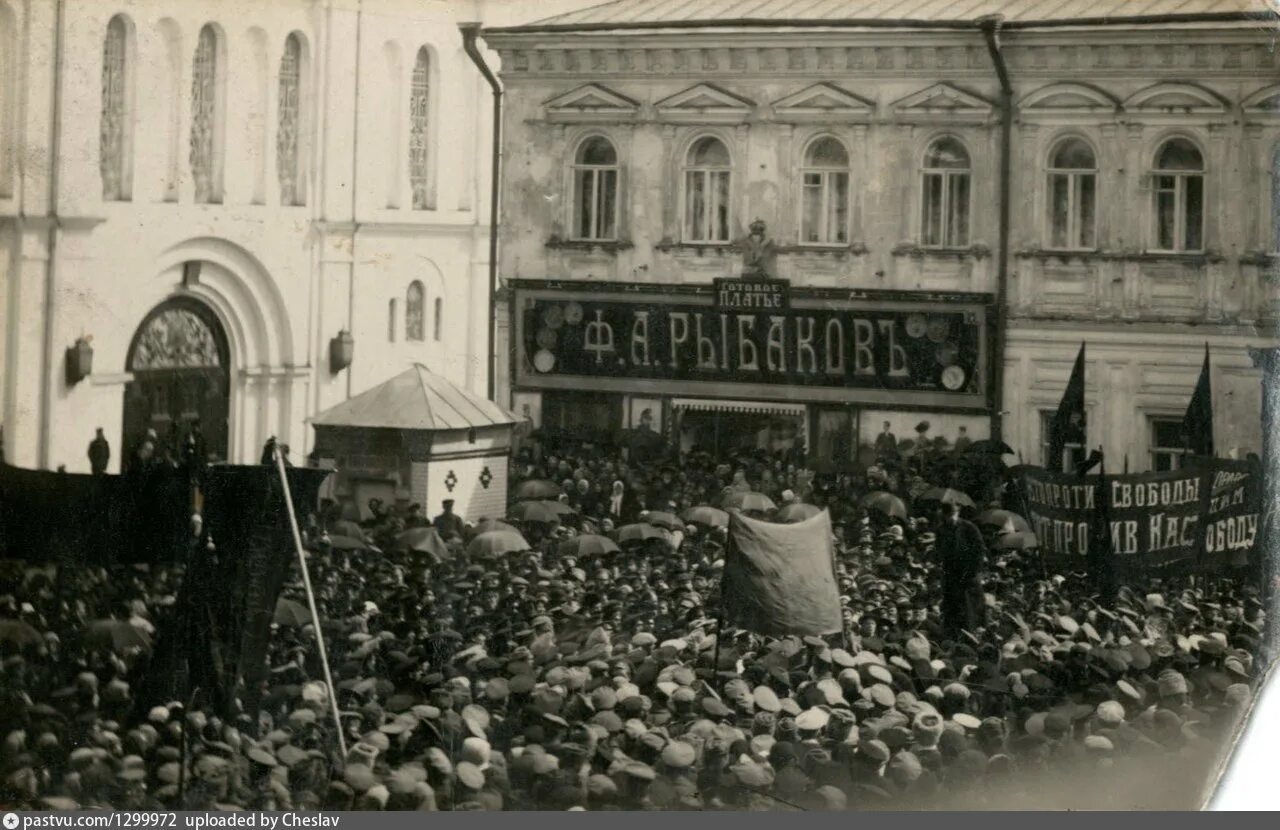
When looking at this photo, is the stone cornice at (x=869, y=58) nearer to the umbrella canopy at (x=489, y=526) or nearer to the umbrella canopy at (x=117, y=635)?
the umbrella canopy at (x=489, y=526)

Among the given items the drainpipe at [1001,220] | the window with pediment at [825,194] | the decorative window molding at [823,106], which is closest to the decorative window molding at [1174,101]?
the drainpipe at [1001,220]

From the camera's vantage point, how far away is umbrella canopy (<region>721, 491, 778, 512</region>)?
8.76 meters

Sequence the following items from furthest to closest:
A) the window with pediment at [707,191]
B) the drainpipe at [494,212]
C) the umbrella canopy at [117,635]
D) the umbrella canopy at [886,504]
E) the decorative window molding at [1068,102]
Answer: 1. the drainpipe at [494,212]
2. the window with pediment at [707,191]
3. the umbrella canopy at [886,504]
4. the decorative window molding at [1068,102]
5. the umbrella canopy at [117,635]

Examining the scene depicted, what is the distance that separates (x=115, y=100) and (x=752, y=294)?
2593 mm

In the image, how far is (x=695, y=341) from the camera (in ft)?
29.2

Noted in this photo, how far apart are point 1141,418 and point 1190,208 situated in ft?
2.71

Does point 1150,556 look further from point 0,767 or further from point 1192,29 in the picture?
point 0,767

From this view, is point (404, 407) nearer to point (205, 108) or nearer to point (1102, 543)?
point (205, 108)

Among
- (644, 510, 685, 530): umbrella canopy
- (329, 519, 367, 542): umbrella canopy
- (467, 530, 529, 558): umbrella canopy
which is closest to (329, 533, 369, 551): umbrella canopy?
(329, 519, 367, 542): umbrella canopy

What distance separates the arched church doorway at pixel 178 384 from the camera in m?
8.80

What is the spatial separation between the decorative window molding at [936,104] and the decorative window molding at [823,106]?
125mm

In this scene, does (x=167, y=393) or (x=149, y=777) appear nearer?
(x=149, y=777)

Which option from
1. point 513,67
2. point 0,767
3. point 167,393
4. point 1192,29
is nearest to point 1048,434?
point 1192,29

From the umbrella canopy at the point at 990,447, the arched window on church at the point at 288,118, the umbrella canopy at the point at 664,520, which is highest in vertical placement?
the arched window on church at the point at 288,118
